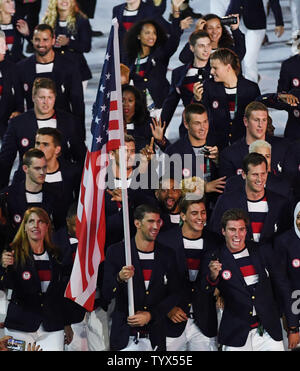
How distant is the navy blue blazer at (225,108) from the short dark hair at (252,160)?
1148 mm

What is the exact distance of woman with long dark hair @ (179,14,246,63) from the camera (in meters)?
14.1

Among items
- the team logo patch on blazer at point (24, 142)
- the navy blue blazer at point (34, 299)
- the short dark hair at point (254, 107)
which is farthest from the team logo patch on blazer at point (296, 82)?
the navy blue blazer at point (34, 299)

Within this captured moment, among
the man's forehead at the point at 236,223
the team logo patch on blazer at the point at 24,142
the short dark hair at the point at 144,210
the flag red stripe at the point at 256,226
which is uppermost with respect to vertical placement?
the team logo patch on blazer at the point at 24,142

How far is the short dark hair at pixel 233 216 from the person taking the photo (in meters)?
11.9

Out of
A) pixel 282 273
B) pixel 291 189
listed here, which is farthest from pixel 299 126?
pixel 282 273

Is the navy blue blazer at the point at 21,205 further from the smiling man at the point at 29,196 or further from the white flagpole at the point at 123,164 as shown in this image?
the white flagpole at the point at 123,164

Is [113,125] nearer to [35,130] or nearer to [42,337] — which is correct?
[42,337]

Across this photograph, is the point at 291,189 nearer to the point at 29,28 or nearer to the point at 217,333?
the point at 217,333

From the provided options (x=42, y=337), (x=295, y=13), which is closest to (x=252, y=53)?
(x=295, y=13)

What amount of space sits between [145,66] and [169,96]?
0.56 m

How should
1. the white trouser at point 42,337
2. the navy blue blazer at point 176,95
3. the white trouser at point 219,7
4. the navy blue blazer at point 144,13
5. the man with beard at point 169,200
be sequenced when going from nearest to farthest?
the white trouser at point 42,337
the man with beard at point 169,200
the navy blue blazer at point 176,95
the navy blue blazer at point 144,13
the white trouser at point 219,7

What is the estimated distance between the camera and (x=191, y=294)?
1208 centimetres

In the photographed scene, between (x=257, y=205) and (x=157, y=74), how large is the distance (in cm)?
262

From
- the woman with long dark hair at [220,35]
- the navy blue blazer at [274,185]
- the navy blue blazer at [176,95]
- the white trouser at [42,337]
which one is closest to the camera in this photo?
the white trouser at [42,337]
